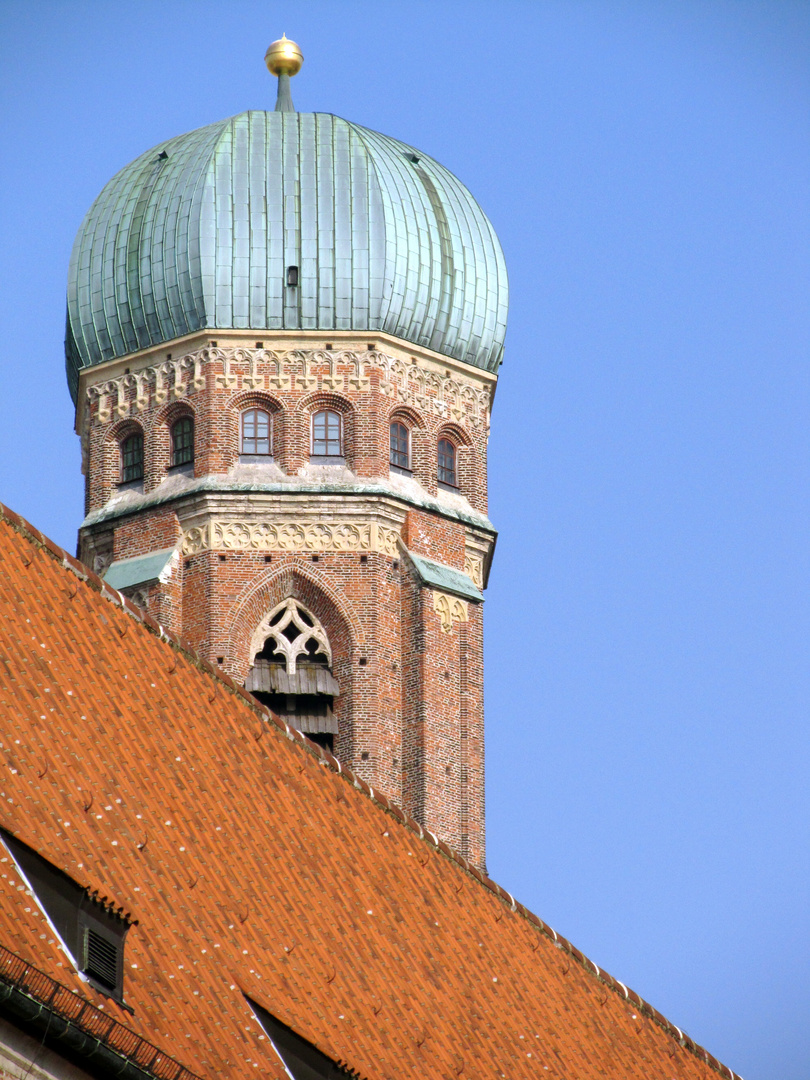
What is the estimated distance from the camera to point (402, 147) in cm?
4622

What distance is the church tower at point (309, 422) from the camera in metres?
42.1

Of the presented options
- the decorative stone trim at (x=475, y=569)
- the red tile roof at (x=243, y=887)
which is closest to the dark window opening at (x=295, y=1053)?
the red tile roof at (x=243, y=887)

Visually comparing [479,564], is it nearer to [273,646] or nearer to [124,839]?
[273,646]

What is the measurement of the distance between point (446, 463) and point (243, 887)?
66.9 ft

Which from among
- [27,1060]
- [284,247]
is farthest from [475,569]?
[27,1060]

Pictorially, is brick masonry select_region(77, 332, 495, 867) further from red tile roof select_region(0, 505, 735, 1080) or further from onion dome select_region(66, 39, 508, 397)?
red tile roof select_region(0, 505, 735, 1080)

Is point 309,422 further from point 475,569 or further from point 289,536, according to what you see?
point 475,569

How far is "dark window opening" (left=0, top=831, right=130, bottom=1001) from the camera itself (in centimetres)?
2102

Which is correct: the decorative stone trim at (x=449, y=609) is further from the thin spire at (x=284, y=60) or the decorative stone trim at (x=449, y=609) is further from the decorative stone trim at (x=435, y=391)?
the thin spire at (x=284, y=60)

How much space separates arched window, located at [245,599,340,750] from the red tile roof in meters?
13.3

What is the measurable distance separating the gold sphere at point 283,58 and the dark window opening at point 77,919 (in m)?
27.7

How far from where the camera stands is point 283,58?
47906mm

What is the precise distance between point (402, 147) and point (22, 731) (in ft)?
80.0

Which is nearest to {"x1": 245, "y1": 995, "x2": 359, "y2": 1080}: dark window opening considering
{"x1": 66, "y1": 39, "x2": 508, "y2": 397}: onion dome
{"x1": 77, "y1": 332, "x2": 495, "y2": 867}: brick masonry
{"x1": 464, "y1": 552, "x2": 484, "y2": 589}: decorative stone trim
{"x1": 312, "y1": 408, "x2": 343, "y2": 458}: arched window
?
{"x1": 77, "y1": 332, "x2": 495, "y2": 867}: brick masonry
